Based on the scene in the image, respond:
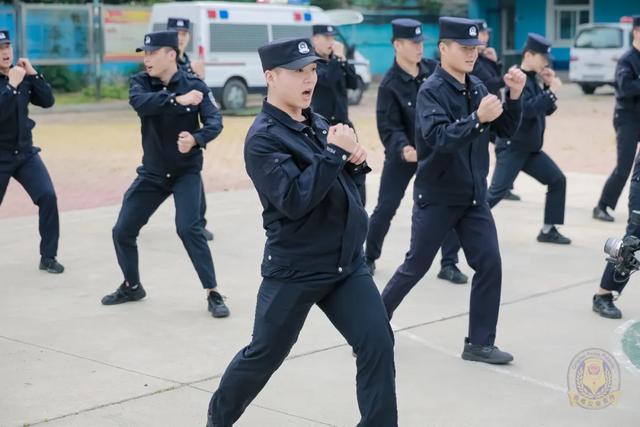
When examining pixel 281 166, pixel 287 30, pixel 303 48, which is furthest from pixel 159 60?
pixel 287 30

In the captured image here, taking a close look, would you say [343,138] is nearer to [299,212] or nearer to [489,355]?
[299,212]

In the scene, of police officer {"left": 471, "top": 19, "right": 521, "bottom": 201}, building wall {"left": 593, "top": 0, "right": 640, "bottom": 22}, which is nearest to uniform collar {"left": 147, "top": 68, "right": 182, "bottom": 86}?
police officer {"left": 471, "top": 19, "right": 521, "bottom": 201}

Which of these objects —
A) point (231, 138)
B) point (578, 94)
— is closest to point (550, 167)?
point (231, 138)

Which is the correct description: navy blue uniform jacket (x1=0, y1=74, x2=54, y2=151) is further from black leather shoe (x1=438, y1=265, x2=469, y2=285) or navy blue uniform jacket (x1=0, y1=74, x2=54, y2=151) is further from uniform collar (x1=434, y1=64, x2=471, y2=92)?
uniform collar (x1=434, y1=64, x2=471, y2=92)

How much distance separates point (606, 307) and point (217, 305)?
2597mm

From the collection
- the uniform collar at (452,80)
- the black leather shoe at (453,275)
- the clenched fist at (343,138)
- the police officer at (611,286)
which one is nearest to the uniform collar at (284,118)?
the clenched fist at (343,138)

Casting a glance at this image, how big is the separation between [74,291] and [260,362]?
3.86 meters

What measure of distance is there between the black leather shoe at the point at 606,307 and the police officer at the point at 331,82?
310cm

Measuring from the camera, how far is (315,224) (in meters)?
4.53

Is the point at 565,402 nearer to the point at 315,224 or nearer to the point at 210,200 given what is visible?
the point at 315,224

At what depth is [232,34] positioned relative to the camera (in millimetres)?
23766

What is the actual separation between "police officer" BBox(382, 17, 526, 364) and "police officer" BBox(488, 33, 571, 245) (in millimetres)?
3092

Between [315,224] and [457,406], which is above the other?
[315,224]

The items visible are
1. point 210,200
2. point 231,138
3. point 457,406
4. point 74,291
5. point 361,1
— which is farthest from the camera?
point 361,1
